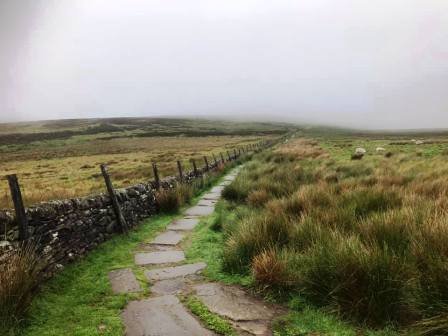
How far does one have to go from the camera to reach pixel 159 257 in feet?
22.7

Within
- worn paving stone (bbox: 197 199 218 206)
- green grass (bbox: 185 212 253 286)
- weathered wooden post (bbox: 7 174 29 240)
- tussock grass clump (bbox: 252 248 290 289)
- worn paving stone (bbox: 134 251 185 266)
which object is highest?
weathered wooden post (bbox: 7 174 29 240)

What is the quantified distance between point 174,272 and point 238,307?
64.2 inches

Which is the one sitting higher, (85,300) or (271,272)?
(271,272)

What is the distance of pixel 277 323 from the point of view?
426 centimetres

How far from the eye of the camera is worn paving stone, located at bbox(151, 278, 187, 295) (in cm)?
531

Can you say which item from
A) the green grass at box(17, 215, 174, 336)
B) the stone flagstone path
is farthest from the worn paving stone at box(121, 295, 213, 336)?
the green grass at box(17, 215, 174, 336)

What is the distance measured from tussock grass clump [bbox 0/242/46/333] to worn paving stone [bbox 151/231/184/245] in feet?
9.83

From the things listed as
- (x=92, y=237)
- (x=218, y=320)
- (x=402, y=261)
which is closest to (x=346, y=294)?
(x=402, y=261)

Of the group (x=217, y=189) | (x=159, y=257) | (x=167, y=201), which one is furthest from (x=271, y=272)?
(x=217, y=189)

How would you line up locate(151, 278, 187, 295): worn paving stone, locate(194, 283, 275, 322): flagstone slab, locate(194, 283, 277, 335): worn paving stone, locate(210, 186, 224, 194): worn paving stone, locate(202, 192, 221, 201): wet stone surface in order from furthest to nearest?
locate(210, 186, 224, 194): worn paving stone → locate(202, 192, 221, 201): wet stone surface → locate(151, 278, 187, 295): worn paving stone → locate(194, 283, 275, 322): flagstone slab → locate(194, 283, 277, 335): worn paving stone

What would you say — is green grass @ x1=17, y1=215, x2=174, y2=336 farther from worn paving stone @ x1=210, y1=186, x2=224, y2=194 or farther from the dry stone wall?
worn paving stone @ x1=210, y1=186, x2=224, y2=194

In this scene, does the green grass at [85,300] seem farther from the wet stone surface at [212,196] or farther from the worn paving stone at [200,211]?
the wet stone surface at [212,196]

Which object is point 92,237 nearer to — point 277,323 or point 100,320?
point 100,320

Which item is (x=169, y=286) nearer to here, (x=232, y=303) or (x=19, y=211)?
(x=232, y=303)
